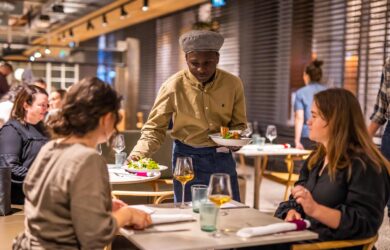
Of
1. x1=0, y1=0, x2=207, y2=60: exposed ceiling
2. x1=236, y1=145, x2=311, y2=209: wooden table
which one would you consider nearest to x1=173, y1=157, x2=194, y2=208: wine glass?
x1=236, y1=145, x2=311, y2=209: wooden table

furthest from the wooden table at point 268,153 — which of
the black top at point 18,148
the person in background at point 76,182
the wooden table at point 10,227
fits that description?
the person in background at point 76,182

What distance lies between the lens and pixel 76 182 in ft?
5.78

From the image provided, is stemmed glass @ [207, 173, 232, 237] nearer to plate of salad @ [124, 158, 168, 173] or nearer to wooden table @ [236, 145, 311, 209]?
plate of salad @ [124, 158, 168, 173]

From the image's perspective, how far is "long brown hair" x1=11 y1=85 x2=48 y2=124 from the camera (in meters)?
3.65

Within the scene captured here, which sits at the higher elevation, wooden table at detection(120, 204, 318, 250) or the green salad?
the green salad

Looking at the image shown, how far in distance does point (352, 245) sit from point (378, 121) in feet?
6.48

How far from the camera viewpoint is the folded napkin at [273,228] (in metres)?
2.01

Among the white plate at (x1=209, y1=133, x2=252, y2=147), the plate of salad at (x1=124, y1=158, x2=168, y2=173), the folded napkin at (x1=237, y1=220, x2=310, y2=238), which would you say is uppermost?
the white plate at (x1=209, y1=133, x2=252, y2=147)

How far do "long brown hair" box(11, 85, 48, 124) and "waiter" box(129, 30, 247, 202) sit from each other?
0.91 m

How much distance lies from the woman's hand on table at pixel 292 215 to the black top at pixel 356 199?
0.26 ft

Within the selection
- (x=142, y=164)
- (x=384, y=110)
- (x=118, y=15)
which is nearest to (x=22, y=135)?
(x=142, y=164)

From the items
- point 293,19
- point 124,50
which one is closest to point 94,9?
point 124,50

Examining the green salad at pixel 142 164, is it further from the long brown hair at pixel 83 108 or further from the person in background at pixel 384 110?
the person in background at pixel 384 110

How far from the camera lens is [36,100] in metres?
3.70
